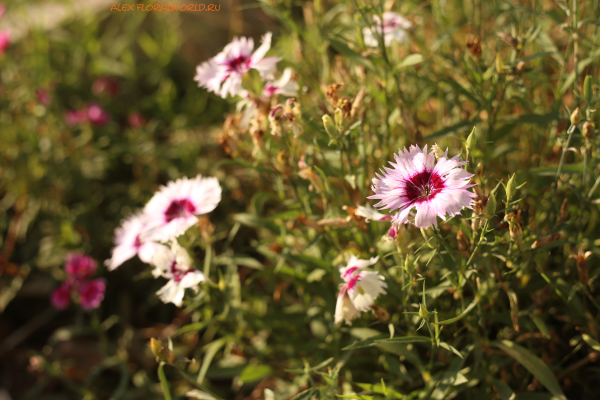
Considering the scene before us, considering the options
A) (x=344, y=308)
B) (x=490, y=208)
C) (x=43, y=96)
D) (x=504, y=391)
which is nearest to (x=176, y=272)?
(x=344, y=308)

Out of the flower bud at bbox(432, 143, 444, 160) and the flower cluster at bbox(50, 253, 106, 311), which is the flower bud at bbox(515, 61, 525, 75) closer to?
the flower bud at bbox(432, 143, 444, 160)

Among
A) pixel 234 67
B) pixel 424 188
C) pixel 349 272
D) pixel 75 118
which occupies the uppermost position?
pixel 234 67

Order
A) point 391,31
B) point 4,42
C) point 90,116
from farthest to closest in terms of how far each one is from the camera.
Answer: point 90,116
point 4,42
point 391,31

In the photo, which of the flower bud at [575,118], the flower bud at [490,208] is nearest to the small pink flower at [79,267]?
the flower bud at [490,208]

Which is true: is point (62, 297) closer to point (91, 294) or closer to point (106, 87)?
point (91, 294)

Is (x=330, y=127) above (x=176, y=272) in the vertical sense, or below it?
above

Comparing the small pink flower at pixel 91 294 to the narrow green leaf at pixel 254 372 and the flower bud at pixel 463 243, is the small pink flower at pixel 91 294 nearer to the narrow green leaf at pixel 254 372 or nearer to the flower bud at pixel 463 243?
the narrow green leaf at pixel 254 372

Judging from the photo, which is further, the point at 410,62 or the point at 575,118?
the point at 410,62
